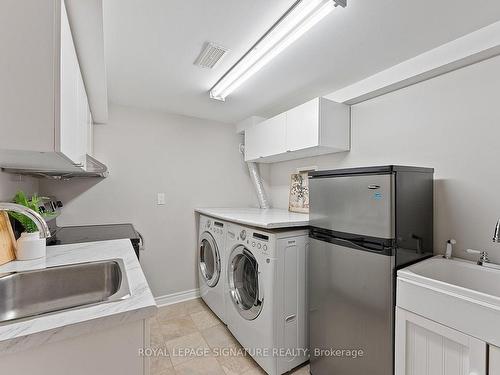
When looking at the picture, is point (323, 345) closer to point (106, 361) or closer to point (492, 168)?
point (106, 361)

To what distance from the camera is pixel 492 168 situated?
1424 millimetres

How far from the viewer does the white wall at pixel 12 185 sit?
4.59 ft

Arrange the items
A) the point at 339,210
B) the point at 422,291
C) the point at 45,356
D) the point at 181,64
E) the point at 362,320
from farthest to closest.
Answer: the point at 181,64 < the point at 339,210 < the point at 362,320 < the point at 422,291 < the point at 45,356

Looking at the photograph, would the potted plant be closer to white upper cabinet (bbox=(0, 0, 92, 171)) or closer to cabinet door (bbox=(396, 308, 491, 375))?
white upper cabinet (bbox=(0, 0, 92, 171))

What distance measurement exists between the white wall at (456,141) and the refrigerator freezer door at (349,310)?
0.73 m

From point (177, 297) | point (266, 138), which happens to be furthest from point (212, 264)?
point (266, 138)

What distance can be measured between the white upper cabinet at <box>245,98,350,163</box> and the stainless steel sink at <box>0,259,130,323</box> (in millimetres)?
1705

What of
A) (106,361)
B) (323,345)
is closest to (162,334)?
(323,345)

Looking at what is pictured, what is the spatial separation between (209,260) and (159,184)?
42.8 inches

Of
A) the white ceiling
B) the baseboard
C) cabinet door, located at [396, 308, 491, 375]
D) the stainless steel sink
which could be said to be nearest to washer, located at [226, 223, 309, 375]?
cabinet door, located at [396, 308, 491, 375]

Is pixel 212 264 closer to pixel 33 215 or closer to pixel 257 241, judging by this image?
pixel 257 241

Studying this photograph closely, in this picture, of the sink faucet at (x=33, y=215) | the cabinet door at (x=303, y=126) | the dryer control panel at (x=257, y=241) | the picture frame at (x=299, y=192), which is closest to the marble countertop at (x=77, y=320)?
the sink faucet at (x=33, y=215)

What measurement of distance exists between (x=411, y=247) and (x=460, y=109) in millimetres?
993

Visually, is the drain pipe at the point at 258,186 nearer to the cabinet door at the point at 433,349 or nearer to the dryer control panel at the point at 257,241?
the dryer control panel at the point at 257,241
